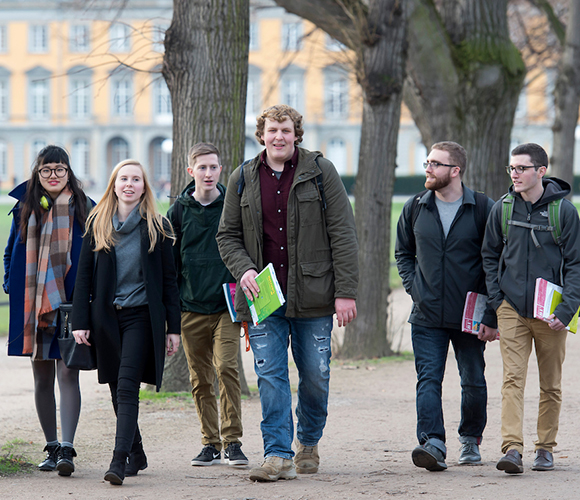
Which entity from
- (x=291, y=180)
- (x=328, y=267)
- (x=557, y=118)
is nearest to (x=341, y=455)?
(x=328, y=267)

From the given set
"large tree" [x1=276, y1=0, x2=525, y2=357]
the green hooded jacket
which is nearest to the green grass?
the green hooded jacket

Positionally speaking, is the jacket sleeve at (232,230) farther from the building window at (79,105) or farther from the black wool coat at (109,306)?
the building window at (79,105)

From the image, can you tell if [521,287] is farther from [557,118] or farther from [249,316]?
[557,118]

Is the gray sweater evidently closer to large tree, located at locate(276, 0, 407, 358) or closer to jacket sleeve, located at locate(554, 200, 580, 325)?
jacket sleeve, located at locate(554, 200, 580, 325)

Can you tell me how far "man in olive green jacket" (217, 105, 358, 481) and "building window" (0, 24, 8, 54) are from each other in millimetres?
65929

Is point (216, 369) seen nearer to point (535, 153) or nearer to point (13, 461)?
point (13, 461)

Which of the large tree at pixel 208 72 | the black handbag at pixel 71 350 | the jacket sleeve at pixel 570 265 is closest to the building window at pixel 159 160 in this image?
the large tree at pixel 208 72

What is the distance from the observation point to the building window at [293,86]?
62.8 meters

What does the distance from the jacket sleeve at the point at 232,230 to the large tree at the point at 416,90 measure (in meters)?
5.21

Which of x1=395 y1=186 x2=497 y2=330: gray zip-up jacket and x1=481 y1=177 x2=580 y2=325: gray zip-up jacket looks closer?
x1=481 y1=177 x2=580 y2=325: gray zip-up jacket

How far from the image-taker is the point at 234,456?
5.09 m

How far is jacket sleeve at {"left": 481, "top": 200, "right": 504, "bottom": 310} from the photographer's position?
15.9ft

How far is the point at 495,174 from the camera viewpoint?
37.9 ft

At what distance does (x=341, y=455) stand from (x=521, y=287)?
1620 mm
